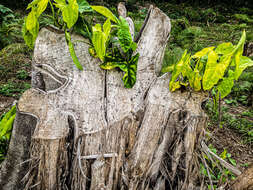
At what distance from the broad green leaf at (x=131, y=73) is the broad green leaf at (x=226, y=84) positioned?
0.41m

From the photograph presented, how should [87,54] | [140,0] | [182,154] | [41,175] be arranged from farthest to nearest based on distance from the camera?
[140,0] < [87,54] < [182,154] < [41,175]

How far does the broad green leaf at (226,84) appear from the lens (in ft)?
2.91

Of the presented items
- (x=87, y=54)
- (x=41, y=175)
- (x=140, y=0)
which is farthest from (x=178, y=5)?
(x=41, y=175)

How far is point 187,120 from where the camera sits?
92 cm

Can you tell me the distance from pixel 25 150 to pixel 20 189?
10.8 inches

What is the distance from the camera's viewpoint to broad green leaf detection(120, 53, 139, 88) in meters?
0.97

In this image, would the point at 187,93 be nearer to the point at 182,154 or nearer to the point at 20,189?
the point at 182,154

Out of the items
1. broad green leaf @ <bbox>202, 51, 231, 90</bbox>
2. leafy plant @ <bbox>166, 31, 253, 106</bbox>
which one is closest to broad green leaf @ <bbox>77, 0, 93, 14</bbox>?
leafy plant @ <bbox>166, 31, 253, 106</bbox>

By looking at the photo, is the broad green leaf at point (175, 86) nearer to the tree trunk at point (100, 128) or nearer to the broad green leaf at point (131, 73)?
the tree trunk at point (100, 128)

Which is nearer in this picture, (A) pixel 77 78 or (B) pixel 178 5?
(A) pixel 77 78

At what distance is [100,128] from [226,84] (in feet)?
2.05

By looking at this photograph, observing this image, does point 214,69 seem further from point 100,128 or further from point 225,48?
point 100,128

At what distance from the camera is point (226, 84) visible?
2.94ft

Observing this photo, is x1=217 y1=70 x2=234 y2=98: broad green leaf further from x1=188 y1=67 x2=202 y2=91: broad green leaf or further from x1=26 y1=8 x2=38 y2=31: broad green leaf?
x1=26 y1=8 x2=38 y2=31: broad green leaf
